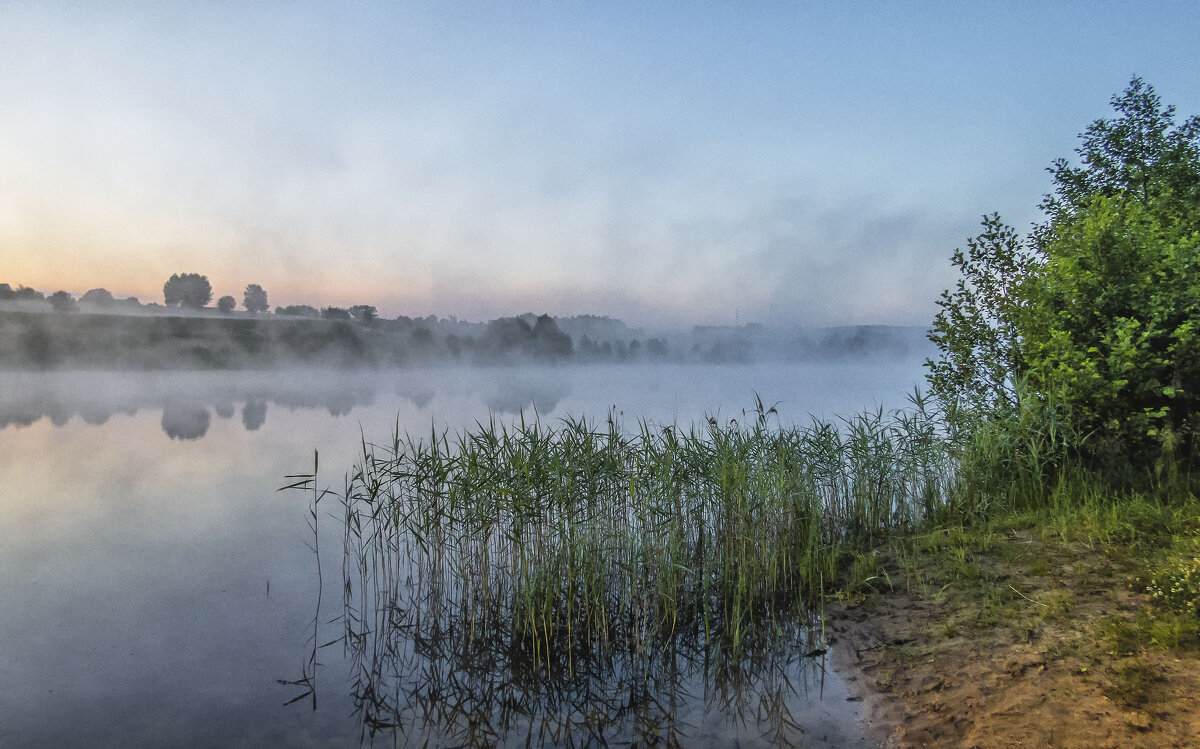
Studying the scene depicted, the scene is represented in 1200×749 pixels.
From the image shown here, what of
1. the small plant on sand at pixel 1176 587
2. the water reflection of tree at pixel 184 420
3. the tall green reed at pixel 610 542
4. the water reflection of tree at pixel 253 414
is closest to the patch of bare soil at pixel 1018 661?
the small plant on sand at pixel 1176 587

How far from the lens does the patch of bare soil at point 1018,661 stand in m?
3.80

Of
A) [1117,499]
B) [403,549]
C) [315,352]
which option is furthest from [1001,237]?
[315,352]

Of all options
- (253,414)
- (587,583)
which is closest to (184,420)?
(253,414)

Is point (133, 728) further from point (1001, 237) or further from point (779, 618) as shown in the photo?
point (1001, 237)

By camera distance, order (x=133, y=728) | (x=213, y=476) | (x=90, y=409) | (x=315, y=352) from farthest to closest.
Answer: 1. (x=315, y=352)
2. (x=90, y=409)
3. (x=213, y=476)
4. (x=133, y=728)

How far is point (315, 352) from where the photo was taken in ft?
279

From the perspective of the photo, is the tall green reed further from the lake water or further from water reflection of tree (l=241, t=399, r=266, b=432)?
water reflection of tree (l=241, t=399, r=266, b=432)

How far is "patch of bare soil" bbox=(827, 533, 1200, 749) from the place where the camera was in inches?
150

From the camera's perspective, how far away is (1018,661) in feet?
15.1

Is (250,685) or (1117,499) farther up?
(1117,499)

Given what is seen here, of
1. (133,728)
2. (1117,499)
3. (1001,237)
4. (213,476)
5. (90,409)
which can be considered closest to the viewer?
(133,728)

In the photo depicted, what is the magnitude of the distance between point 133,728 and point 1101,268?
12.1 metres

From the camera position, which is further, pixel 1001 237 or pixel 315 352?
pixel 315 352

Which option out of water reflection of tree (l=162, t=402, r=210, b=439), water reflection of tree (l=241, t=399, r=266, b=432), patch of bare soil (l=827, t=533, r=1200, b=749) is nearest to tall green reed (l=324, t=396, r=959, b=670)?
patch of bare soil (l=827, t=533, r=1200, b=749)
